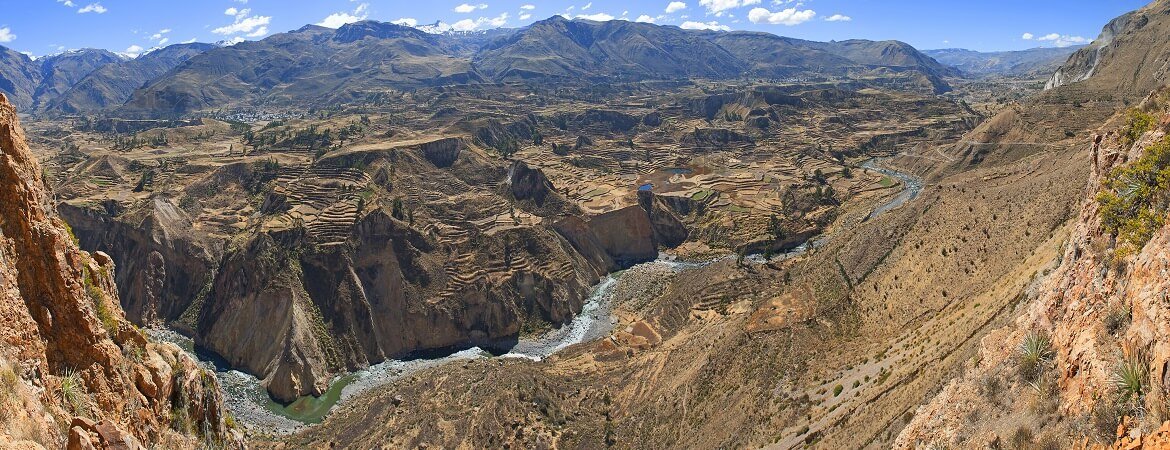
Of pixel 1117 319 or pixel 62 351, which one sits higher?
pixel 62 351

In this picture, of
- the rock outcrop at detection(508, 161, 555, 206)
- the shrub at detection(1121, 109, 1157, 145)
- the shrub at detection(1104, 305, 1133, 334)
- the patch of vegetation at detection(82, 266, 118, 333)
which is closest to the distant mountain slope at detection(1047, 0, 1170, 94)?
the rock outcrop at detection(508, 161, 555, 206)

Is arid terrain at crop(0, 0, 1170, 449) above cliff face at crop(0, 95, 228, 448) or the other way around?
the other way around

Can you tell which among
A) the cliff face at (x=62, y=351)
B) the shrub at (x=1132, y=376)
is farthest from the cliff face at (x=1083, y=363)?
the cliff face at (x=62, y=351)

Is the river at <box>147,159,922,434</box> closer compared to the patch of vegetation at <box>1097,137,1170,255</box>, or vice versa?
the patch of vegetation at <box>1097,137,1170,255</box>

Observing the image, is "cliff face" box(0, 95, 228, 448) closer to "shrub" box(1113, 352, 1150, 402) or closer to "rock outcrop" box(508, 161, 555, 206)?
"shrub" box(1113, 352, 1150, 402)

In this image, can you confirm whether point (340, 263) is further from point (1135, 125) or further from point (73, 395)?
point (1135, 125)

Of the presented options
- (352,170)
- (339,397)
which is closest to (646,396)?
(339,397)

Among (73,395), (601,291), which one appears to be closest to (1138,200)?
(73,395)
